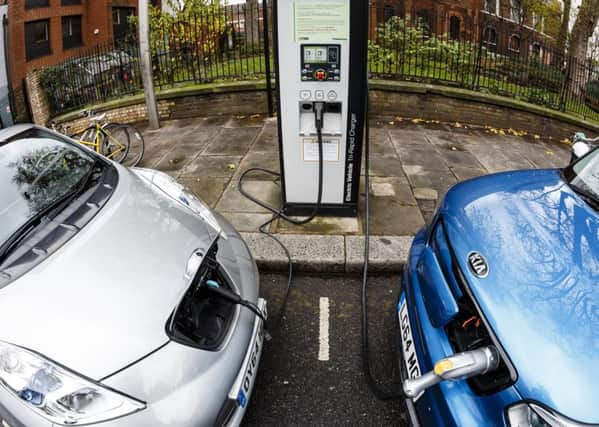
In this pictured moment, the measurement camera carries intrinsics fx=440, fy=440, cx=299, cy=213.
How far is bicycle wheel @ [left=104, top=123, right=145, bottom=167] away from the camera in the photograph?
20.1ft

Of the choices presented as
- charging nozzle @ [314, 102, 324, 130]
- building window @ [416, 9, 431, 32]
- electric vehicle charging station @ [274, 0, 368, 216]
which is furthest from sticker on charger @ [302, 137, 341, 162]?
building window @ [416, 9, 431, 32]

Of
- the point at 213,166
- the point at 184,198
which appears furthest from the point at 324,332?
the point at 213,166

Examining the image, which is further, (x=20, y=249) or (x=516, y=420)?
(x=20, y=249)

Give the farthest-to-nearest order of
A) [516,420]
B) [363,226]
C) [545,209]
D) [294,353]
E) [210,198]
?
[210,198]
[363,226]
[294,353]
[545,209]
[516,420]

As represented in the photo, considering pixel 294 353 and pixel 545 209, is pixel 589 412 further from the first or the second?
pixel 294 353

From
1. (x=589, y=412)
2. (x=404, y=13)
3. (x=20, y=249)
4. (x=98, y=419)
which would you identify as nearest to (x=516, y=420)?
(x=589, y=412)

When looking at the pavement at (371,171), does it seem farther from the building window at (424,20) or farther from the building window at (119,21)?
the building window at (119,21)

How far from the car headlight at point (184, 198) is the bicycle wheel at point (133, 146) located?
3.22 m

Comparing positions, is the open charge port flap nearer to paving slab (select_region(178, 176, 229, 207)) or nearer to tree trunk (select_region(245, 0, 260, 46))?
paving slab (select_region(178, 176, 229, 207))

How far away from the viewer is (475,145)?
6.99 m

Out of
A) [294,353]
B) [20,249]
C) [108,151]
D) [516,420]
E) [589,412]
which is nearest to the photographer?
[589,412]

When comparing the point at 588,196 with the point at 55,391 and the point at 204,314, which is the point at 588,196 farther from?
the point at 55,391

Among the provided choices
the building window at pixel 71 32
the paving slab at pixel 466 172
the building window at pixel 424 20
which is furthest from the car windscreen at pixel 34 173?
the building window at pixel 71 32

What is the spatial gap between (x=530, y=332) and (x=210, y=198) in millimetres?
3778
